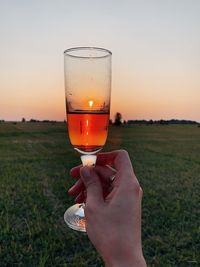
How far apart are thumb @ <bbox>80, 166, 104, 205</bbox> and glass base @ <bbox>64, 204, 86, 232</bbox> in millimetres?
532

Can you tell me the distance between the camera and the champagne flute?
1653mm

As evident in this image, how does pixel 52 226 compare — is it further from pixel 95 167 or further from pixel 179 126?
pixel 179 126

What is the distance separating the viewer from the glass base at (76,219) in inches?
81.7

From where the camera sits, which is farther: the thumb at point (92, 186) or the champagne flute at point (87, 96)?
the champagne flute at point (87, 96)

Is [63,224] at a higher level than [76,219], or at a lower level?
lower

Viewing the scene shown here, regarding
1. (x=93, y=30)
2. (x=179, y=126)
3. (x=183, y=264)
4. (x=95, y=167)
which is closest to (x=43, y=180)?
(x=93, y=30)

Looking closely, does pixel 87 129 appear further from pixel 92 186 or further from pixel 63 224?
pixel 63 224

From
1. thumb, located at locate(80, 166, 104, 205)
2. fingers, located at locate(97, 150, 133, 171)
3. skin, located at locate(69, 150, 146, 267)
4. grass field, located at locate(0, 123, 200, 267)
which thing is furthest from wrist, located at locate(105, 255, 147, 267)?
grass field, located at locate(0, 123, 200, 267)

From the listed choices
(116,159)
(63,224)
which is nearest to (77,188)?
(116,159)

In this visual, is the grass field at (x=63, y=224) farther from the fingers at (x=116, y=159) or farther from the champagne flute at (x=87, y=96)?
the champagne flute at (x=87, y=96)

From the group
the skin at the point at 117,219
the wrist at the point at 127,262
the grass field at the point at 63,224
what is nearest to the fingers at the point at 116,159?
the skin at the point at 117,219

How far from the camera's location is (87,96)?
1.67 metres

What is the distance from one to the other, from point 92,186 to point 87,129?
0.26m

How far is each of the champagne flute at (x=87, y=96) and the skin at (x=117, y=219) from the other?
0.50 feet
